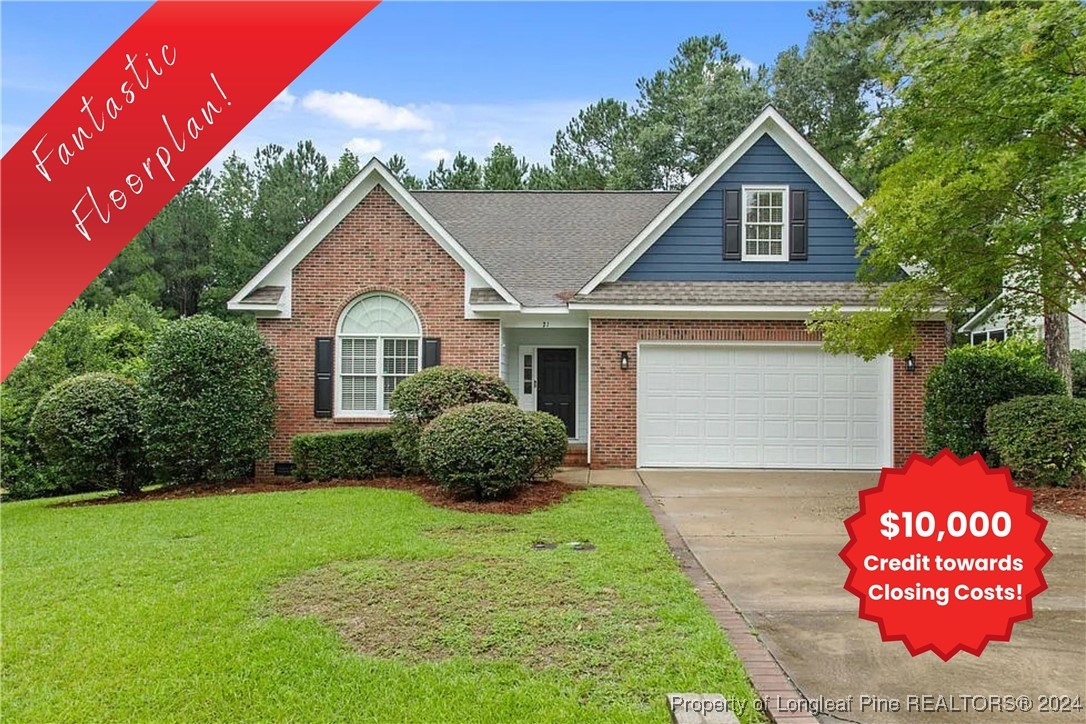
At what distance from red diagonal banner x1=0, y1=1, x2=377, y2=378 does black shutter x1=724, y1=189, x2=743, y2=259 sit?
8071 millimetres

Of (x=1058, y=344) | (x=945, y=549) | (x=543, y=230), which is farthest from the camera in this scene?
(x=543, y=230)

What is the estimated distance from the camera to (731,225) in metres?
12.6

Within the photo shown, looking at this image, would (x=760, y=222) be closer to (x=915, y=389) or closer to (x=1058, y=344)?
(x=915, y=389)

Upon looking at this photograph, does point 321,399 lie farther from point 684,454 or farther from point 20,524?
point 684,454

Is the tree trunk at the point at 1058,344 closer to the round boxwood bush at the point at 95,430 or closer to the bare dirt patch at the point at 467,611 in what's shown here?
the bare dirt patch at the point at 467,611

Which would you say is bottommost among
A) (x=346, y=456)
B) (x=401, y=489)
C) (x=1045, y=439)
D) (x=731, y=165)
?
(x=401, y=489)

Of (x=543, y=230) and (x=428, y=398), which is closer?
(x=428, y=398)

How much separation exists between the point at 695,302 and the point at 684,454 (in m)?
2.76

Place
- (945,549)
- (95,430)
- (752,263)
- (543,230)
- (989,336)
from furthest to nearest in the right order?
(989,336), (543,230), (752,263), (95,430), (945,549)

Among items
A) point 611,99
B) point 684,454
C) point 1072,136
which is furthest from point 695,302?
point 611,99

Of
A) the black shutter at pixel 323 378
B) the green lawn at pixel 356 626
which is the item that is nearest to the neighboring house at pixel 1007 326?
the green lawn at pixel 356 626

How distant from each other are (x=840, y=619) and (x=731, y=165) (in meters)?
9.51

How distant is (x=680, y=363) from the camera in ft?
41.3

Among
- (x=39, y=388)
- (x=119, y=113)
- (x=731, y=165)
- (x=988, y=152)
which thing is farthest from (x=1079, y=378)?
(x=39, y=388)
